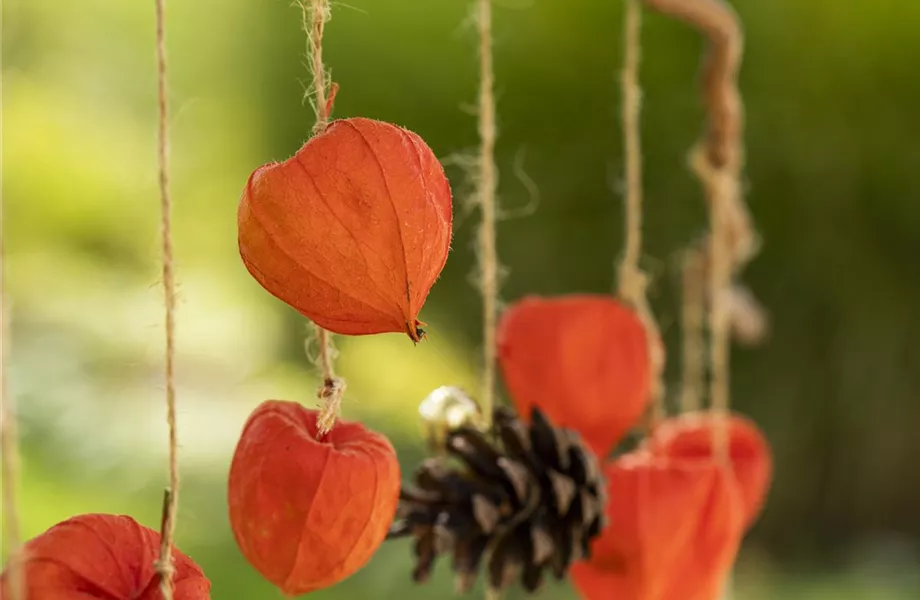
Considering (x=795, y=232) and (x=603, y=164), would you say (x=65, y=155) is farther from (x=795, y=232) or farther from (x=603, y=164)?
(x=795, y=232)

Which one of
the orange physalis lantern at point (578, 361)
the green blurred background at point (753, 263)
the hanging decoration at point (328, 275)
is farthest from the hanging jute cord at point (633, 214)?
the green blurred background at point (753, 263)

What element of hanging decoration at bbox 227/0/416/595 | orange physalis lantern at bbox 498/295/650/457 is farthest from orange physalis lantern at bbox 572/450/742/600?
hanging decoration at bbox 227/0/416/595

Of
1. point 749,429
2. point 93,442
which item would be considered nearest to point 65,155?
point 93,442

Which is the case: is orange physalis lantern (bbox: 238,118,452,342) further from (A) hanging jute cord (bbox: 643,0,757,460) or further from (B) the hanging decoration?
(A) hanging jute cord (bbox: 643,0,757,460)

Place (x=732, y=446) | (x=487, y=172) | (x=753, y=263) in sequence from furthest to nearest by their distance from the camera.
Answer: (x=753, y=263) < (x=732, y=446) < (x=487, y=172)

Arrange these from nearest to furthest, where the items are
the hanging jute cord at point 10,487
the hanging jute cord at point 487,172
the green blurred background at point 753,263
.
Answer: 1. the hanging jute cord at point 10,487
2. the hanging jute cord at point 487,172
3. the green blurred background at point 753,263

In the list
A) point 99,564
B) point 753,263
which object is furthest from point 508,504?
point 753,263

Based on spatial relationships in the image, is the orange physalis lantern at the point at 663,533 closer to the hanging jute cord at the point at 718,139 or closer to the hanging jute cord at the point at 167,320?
the hanging jute cord at the point at 718,139

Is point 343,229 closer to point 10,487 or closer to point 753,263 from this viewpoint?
point 10,487

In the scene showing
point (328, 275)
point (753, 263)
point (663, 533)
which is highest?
point (328, 275)
